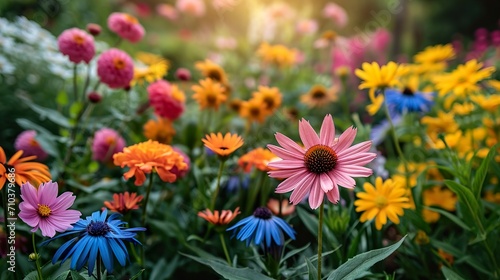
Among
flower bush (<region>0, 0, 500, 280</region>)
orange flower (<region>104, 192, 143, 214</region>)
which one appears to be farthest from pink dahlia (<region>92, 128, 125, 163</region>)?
orange flower (<region>104, 192, 143, 214</region>)

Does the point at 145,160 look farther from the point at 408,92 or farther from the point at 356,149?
the point at 408,92

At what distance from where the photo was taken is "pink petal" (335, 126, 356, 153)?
77cm

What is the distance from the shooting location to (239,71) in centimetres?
273

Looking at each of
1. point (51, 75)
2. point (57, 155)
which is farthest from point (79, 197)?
point (51, 75)

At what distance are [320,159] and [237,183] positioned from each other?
673mm

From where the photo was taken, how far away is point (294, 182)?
76 centimetres

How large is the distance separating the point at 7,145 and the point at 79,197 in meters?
0.62

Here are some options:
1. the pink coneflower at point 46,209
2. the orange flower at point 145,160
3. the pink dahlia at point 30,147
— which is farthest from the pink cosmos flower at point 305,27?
the pink coneflower at point 46,209

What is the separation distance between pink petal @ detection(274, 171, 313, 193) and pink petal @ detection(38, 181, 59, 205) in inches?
14.5

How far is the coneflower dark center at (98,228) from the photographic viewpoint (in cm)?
77

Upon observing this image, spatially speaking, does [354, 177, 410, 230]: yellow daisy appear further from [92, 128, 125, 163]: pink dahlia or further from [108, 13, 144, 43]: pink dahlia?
[108, 13, 144, 43]: pink dahlia

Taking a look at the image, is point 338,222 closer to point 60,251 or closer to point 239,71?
point 60,251

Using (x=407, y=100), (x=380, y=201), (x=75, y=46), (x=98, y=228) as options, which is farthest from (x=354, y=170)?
(x=75, y=46)

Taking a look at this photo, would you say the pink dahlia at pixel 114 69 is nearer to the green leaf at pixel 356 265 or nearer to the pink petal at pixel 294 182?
the pink petal at pixel 294 182
